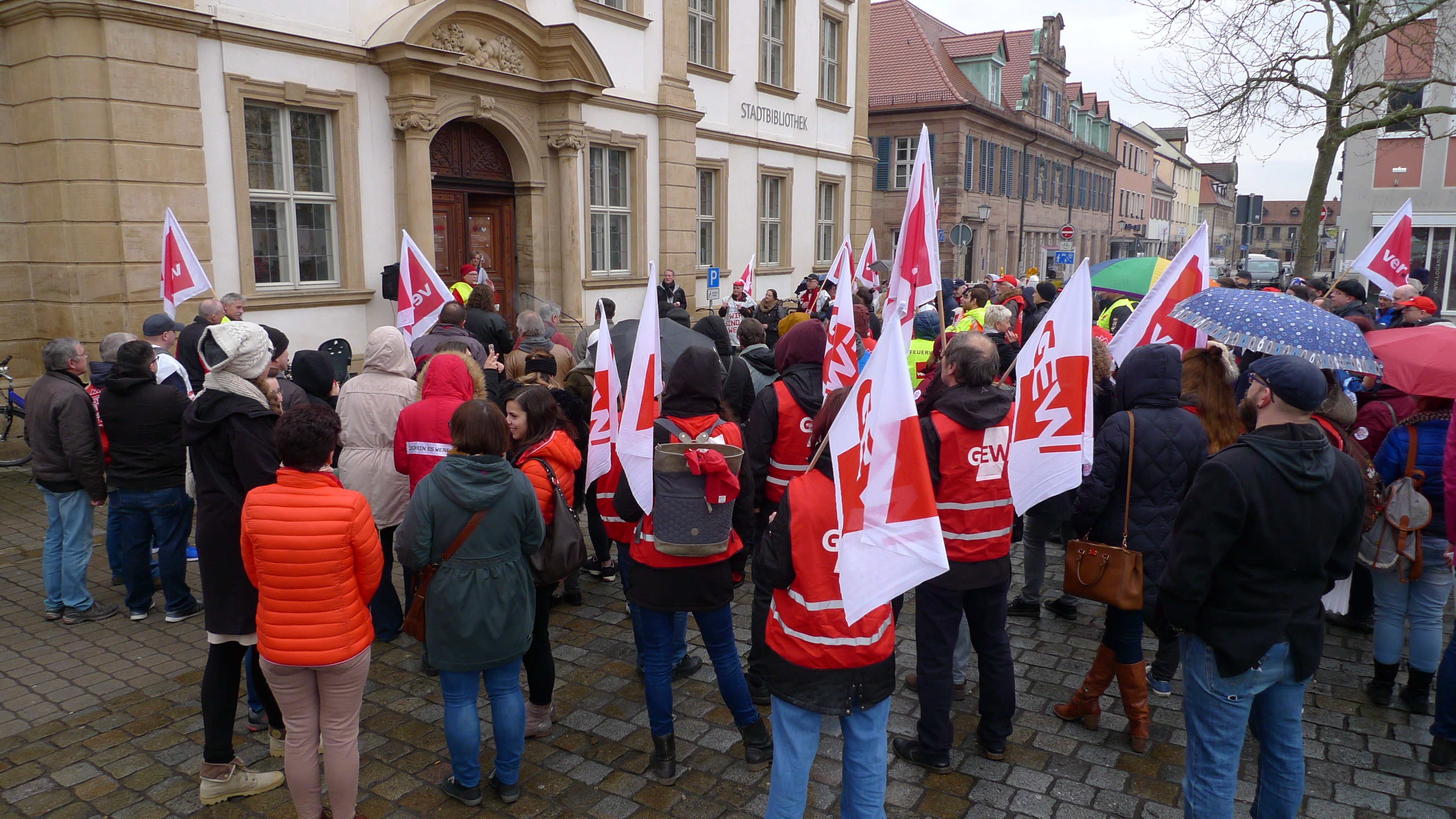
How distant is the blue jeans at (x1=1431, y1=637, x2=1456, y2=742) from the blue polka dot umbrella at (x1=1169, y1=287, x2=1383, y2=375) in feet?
4.58

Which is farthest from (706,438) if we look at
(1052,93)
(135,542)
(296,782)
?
(1052,93)

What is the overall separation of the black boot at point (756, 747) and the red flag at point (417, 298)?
4.81 m

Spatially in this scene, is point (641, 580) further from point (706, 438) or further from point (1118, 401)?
point (1118, 401)

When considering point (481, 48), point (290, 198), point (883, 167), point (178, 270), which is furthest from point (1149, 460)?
A: point (883, 167)

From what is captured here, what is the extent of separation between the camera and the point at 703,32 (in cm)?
1659

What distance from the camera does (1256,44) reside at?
1521cm

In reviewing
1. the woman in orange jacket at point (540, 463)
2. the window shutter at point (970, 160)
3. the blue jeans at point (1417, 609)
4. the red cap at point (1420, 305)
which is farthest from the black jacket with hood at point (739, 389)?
the window shutter at point (970, 160)

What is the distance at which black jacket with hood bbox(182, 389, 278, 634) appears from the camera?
3742 mm

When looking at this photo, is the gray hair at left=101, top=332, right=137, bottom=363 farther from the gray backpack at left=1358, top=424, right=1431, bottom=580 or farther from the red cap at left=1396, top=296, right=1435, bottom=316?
the red cap at left=1396, top=296, right=1435, bottom=316

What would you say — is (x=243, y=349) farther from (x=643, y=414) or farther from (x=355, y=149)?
(x=355, y=149)

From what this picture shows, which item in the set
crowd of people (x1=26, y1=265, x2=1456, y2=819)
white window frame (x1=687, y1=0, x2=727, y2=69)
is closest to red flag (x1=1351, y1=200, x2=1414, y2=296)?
crowd of people (x1=26, y1=265, x2=1456, y2=819)

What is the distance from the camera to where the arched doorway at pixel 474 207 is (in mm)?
12273

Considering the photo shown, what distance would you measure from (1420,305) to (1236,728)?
6508mm

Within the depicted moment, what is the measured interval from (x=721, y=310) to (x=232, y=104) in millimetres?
8636
